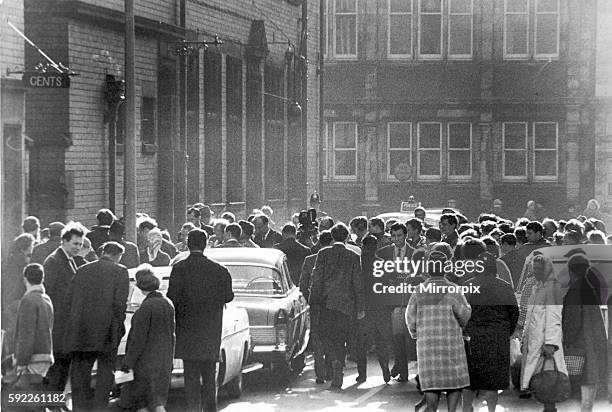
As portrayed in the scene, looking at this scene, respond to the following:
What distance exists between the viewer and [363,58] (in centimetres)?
1255

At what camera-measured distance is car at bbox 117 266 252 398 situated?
11.8 metres

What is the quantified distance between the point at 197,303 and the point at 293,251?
4453 mm

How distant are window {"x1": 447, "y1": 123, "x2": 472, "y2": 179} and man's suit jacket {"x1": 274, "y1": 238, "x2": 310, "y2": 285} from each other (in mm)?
3881

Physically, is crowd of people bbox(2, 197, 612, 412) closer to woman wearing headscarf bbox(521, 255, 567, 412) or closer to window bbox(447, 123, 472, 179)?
woman wearing headscarf bbox(521, 255, 567, 412)

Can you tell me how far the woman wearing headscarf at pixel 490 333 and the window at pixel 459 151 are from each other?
93 cm

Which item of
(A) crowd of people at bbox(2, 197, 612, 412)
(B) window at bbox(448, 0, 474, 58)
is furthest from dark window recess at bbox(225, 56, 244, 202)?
(B) window at bbox(448, 0, 474, 58)

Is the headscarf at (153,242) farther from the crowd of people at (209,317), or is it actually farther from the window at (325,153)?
the window at (325,153)

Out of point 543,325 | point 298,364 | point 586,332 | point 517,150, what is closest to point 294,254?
point 298,364

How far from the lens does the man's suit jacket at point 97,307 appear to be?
10570mm

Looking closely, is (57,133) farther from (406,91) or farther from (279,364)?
(279,364)

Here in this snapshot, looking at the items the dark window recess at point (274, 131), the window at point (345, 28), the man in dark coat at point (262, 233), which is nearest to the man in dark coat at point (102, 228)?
the window at point (345, 28)

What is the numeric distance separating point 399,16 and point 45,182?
9.38 ft

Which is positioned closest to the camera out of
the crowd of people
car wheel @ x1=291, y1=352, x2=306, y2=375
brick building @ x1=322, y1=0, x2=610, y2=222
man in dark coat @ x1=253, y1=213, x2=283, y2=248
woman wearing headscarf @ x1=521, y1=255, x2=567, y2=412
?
the crowd of people

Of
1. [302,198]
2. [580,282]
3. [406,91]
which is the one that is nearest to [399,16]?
[406,91]
